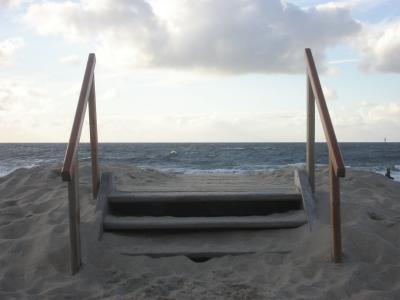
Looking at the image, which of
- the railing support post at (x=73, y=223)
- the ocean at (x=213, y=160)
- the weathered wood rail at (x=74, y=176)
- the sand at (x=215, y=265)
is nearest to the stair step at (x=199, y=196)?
the sand at (x=215, y=265)

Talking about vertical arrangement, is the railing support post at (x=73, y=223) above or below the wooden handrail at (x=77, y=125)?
below

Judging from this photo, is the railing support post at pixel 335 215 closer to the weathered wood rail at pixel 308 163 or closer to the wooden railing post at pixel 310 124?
the weathered wood rail at pixel 308 163

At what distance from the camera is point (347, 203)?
13.9ft

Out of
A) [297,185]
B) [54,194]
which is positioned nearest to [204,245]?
[297,185]

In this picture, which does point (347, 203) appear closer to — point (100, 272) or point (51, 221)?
point (100, 272)

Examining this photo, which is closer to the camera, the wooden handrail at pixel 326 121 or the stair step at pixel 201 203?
the wooden handrail at pixel 326 121

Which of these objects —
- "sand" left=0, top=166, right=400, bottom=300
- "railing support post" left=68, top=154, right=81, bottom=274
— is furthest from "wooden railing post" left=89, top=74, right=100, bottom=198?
"railing support post" left=68, top=154, right=81, bottom=274

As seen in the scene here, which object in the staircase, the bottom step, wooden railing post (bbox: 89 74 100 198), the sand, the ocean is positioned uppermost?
wooden railing post (bbox: 89 74 100 198)

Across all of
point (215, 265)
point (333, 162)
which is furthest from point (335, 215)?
point (215, 265)

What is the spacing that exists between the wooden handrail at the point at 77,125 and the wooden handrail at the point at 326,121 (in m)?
1.82

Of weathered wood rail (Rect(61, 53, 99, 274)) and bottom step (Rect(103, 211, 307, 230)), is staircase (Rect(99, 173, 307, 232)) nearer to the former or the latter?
bottom step (Rect(103, 211, 307, 230))

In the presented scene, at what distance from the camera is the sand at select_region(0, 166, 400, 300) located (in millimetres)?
2895

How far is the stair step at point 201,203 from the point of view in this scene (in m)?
4.05

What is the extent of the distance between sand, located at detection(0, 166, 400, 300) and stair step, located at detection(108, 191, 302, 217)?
0.27m
